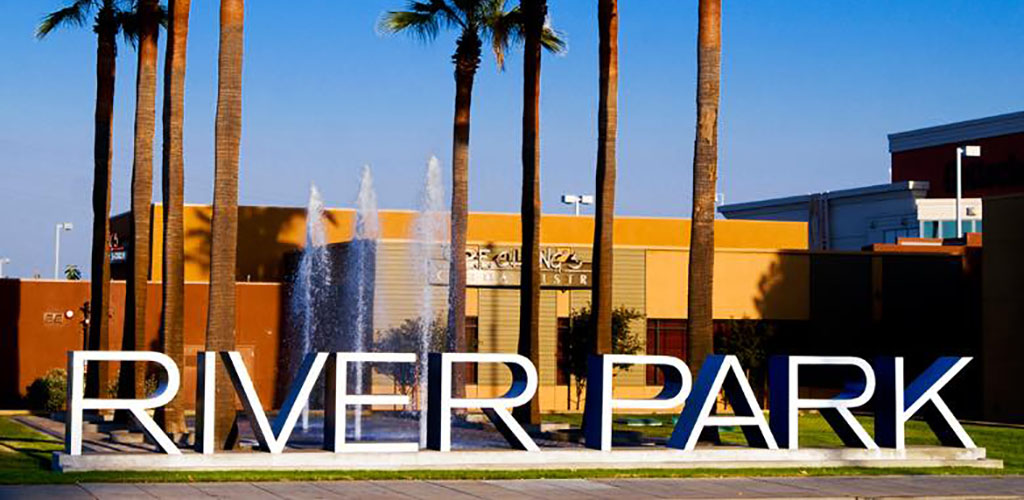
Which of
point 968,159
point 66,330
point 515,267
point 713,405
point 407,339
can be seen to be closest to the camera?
point 713,405

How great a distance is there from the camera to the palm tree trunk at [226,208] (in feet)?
81.3

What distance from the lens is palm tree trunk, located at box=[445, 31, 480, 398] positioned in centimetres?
3794

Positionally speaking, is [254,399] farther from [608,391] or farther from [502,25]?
[502,25]

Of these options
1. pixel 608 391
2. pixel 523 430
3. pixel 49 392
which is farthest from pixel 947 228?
pixel 523 430

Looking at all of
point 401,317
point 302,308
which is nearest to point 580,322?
point 401,317

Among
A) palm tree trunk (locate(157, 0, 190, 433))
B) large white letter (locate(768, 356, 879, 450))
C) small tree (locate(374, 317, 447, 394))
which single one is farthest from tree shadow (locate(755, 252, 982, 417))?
palm tree trunk (locate(157, 0, 190, 433))

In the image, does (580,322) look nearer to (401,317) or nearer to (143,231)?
(401,317)

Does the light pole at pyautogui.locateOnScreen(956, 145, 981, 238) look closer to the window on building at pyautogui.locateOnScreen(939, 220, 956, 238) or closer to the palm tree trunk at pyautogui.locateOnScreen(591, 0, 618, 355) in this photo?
the window on building at pyautogui.locateOnScreen(939, 220, 956, 238)

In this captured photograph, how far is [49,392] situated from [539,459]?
2229 cm

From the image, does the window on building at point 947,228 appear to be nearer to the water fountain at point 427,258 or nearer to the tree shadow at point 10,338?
the water fountain at point 427,258

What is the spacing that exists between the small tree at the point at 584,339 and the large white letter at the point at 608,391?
2166 cm

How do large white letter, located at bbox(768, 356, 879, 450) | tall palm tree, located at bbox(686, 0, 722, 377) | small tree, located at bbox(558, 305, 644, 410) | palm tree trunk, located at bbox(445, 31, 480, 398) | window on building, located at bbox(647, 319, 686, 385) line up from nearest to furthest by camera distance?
1. large white letter, located at bbox(768, 356, 879, 450)
2. tall palm tree, located at bbox(686, 0, 722, 377)
3. palm tree trunk, located at bbox(445, 31, 480, 398)
4. small tree, located at bbox(558, 305, 644, 410)
5. window on building, located at bbox(647, 319, 686, 385)

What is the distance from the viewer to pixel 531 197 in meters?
33.9

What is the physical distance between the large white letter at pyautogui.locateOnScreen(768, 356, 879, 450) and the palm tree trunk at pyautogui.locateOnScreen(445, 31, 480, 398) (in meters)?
12.7
